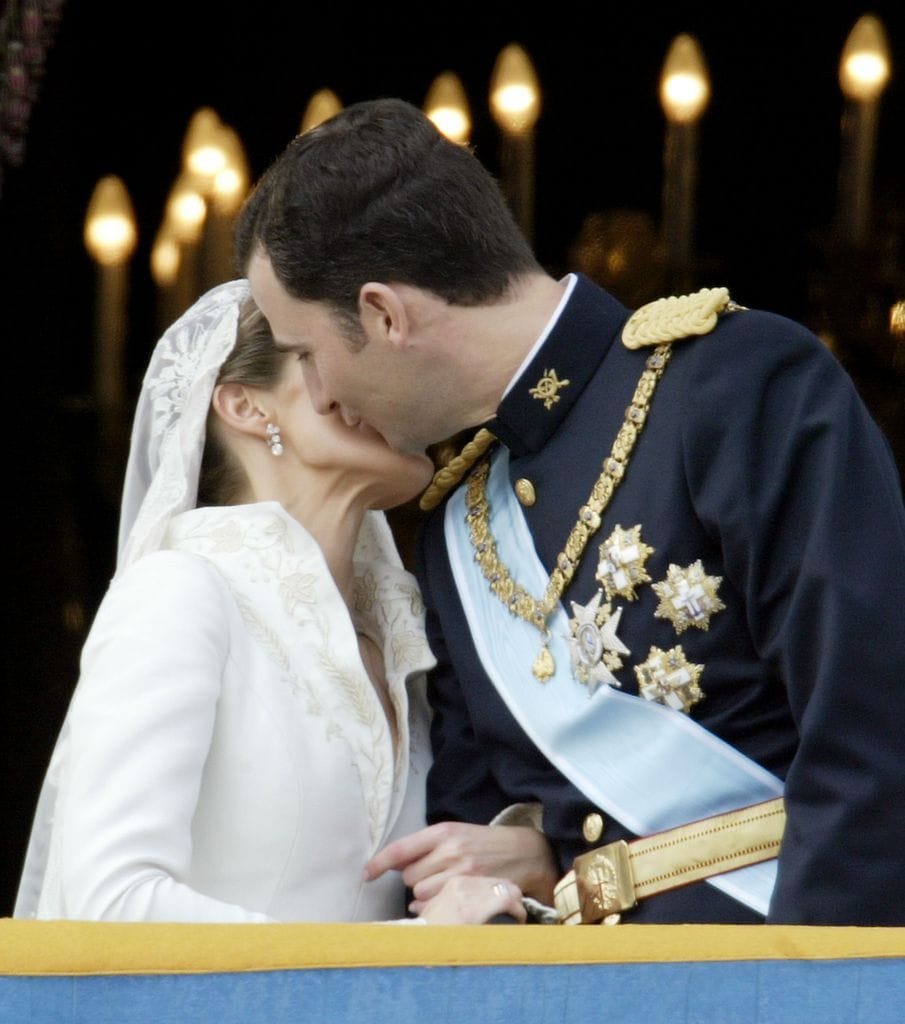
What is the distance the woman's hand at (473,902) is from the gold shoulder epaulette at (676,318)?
0.49 meters

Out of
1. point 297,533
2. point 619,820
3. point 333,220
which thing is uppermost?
point 333,220

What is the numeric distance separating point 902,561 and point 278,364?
73 cm

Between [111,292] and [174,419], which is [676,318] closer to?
[174,419]

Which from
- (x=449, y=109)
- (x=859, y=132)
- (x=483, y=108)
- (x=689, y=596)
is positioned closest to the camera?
(x=689, y=596)

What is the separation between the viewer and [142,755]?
1620mm

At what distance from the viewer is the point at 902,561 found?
4.89 ft

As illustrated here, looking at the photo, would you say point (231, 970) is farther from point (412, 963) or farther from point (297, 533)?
point (297, 533)

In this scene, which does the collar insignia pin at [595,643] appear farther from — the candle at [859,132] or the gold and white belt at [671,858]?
the candle at [859,132]

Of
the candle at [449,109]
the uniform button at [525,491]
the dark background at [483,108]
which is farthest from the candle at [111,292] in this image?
the uniform button at [525,491]

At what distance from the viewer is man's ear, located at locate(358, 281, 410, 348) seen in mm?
1711

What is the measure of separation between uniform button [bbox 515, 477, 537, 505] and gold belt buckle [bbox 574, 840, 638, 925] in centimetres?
31

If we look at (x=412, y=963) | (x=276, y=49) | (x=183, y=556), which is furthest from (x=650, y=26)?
(x=412, y=963)

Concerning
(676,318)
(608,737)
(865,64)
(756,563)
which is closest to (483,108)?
(865,64)

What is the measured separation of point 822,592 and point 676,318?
0.32 metres
